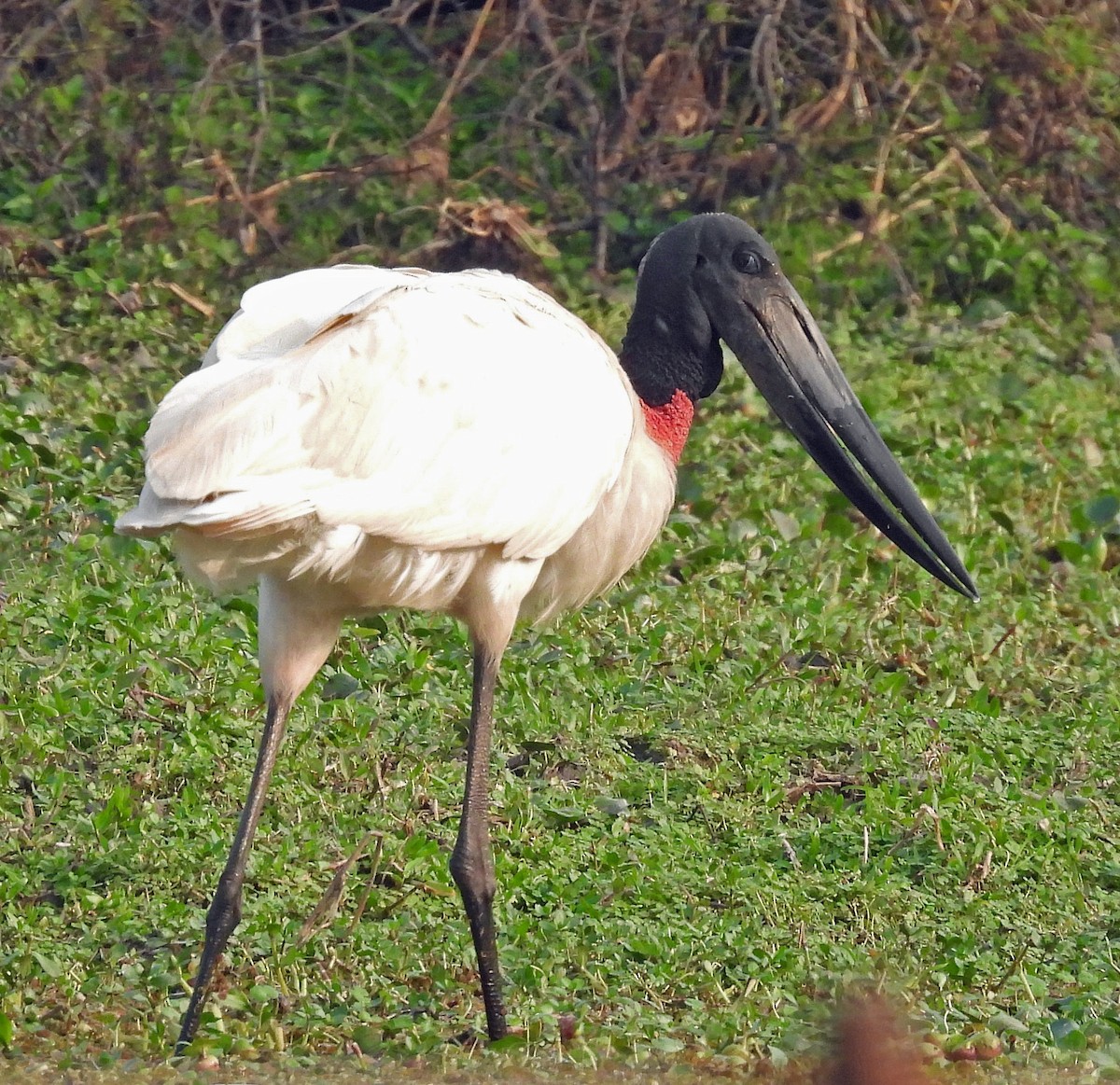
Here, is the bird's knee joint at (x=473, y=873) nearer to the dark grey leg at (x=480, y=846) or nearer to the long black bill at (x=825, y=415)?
the dark grey leg at (x=480, y=846)

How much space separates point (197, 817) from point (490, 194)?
4.12 meters

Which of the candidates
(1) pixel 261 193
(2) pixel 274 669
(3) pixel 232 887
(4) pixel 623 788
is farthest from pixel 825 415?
(1) pixel 261 193

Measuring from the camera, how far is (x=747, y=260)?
3852 mm

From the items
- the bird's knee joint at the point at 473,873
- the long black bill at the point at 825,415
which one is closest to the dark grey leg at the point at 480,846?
the bird's knee joint at the point at 473,873

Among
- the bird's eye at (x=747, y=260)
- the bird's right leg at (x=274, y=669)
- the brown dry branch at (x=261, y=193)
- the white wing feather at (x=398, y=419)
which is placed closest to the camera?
the white wing feather at (x=398, y=419)

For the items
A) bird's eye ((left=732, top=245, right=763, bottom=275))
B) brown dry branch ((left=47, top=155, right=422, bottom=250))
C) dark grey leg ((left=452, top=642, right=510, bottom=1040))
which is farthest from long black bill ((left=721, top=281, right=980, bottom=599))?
brown dry branch ((left=47, top=155, right=422, bottom=250))

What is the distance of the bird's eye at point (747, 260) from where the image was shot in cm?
385

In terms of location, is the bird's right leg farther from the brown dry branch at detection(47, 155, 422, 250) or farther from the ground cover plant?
the brown dry branch at detection(47, 155, 422, 250)

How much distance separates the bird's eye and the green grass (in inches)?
38.7

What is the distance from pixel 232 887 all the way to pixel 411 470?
72 centimetres

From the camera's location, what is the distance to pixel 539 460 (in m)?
3.27

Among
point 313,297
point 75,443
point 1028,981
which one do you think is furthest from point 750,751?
point 75,443

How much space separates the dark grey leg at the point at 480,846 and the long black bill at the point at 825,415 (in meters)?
0.87

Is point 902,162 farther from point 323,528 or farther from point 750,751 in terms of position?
point 323,528
